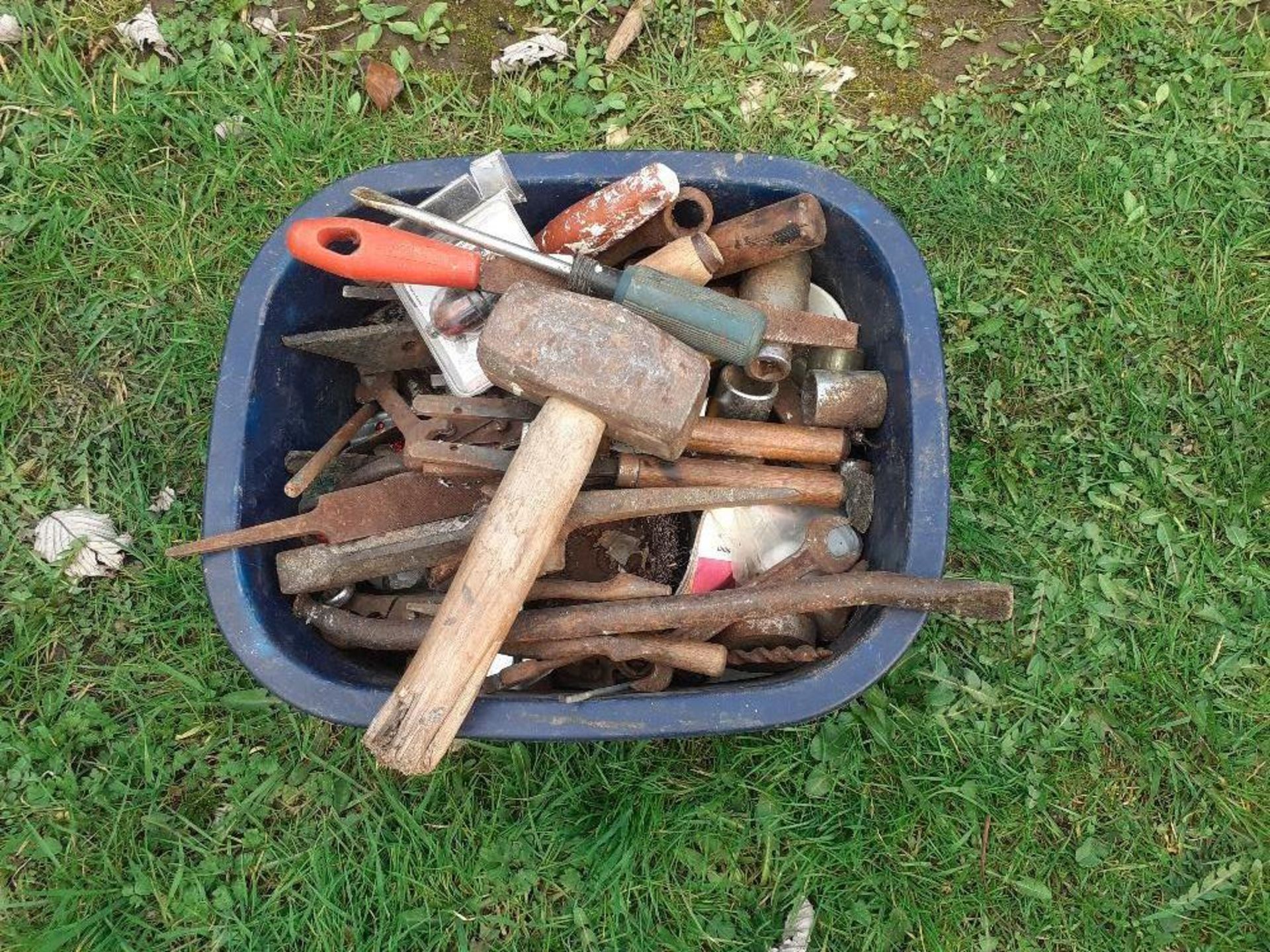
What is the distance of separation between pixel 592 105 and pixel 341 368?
1.12 m

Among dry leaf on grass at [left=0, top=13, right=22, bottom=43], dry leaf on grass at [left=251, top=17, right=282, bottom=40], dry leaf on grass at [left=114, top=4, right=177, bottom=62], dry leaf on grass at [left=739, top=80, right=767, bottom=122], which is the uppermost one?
dry leaf on grass at [left=0, top=13, right=22, bottom=43]

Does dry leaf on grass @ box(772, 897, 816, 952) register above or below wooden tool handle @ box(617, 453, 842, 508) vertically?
below

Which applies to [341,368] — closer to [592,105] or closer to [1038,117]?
[592,105]

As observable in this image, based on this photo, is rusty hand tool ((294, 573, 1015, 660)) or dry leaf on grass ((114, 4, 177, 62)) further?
dry leaf on grass ((114, 4, 177, 62))

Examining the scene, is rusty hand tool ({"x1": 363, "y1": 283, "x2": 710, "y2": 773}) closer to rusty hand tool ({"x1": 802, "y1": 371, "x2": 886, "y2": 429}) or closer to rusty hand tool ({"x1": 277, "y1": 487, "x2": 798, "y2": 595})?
rusty hand tool ({"x1": 277, "y1": 487, "x2": 798, "y2": 595})

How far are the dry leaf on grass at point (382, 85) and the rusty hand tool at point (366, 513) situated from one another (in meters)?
1.31

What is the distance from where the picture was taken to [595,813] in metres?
2.43

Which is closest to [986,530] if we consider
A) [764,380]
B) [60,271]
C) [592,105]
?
[764,380]

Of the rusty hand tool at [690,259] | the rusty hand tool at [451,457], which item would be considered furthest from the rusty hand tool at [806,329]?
the rusty hand tool at [451,457]

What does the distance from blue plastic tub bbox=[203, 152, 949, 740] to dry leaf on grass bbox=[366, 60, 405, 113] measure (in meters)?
0.87

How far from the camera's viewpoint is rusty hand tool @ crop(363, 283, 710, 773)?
170 centimetres

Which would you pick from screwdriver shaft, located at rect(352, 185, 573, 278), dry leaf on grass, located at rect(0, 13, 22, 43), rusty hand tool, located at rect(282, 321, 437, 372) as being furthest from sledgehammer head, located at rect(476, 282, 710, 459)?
dry leaf on grass, located at rect(0, 13, 22, 43)

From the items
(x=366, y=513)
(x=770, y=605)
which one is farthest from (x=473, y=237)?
(x=770, y=605)

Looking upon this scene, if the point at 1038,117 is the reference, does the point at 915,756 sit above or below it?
below
